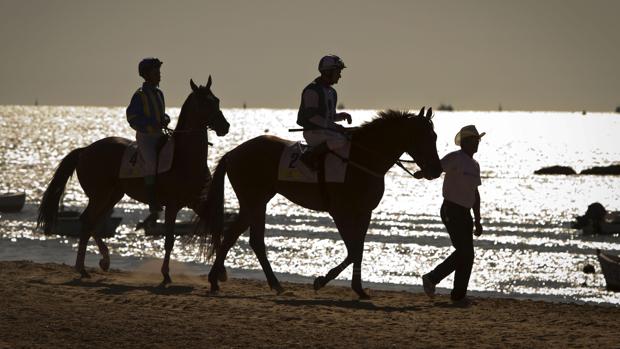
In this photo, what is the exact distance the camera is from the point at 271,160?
17375mm

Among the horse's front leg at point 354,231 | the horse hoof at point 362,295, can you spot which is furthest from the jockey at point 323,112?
the horse hoof at point 362,295

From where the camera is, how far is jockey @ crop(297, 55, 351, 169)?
54.0ft

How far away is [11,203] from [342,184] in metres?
52.7

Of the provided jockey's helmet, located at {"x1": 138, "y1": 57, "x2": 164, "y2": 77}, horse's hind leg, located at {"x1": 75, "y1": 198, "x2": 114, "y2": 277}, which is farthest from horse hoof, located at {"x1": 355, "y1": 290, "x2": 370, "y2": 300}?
horse's hind leg, located at {"x1": 75, "y1": 198, "x2": 114, "y2": 277}

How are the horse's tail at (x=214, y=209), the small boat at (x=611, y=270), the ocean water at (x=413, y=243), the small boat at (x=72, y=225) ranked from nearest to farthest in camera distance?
1. the horse's tail at (x=214, y=209)
2. the small boat at (x=611, y=270)
3. the ocean water at (x=413, y=243)
4. the small boat at (x=72, y=225)

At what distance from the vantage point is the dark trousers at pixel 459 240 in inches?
631

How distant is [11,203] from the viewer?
66.2 meters

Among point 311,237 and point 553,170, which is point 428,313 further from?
point 553,170

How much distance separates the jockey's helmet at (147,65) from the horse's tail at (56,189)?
2420mm

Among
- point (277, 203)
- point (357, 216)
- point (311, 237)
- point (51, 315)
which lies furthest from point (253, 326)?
point (277, 203)

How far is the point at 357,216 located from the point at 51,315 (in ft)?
15.7

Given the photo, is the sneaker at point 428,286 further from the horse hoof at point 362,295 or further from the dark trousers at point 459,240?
the horse hoof at point 362,295

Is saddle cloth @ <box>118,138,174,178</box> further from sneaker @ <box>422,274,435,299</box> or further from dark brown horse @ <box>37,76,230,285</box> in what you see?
sneaker @ <box>422,274,435,299</box>

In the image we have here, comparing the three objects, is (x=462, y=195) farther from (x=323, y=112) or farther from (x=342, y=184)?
(x=323, y=112)
